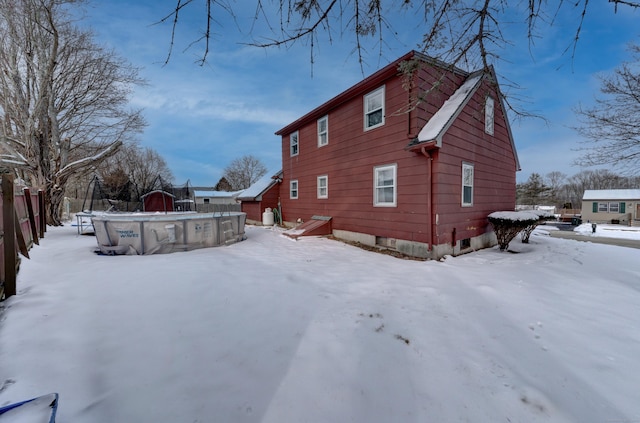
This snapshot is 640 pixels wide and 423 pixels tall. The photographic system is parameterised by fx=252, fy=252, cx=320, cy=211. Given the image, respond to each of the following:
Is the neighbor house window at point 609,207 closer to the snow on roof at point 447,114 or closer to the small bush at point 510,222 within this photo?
the small bush at point 510,222

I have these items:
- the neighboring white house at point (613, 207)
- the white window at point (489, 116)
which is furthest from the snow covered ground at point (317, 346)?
the neighboring white house at point (613, 207)

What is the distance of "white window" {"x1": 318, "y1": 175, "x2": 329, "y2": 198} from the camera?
33.1 ft

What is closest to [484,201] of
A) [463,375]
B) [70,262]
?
[463,375]

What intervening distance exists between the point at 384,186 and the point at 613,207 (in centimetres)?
3380

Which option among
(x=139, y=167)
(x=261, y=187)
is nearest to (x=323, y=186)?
(x=261, y=187)

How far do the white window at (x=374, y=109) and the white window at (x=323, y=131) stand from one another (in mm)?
2207

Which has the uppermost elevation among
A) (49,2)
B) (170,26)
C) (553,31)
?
(49,2)

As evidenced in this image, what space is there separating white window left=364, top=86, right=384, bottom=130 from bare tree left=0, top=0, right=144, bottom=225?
12015 millimetres

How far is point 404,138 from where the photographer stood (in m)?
6.88

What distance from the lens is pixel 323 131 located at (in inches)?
405

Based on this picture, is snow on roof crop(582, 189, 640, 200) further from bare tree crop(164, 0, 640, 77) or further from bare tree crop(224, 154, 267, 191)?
bare tree crop(224, 154, 267, 191)

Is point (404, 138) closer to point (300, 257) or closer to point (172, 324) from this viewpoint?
point (300, 257)

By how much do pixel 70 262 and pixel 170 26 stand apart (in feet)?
18.9

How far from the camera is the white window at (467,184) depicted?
7.21 meters
